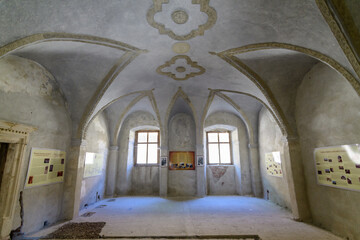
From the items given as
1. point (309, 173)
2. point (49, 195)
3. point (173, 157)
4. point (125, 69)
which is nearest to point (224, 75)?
point (125, 69)

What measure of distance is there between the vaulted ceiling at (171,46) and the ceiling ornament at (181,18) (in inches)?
0.8

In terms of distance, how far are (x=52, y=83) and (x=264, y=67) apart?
6415 mm

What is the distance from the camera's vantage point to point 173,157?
9914mm

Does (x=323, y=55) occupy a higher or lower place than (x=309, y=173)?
higher

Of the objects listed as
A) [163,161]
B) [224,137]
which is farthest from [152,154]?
[224,137]

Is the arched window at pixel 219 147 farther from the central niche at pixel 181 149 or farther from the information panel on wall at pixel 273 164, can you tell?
the information panel on wall at pixel 273 164

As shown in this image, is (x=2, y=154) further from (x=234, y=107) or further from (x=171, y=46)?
(x=234, y=107)

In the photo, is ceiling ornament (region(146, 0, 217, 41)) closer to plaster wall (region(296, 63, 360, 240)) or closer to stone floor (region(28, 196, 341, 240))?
plaster wall (region(296, 63, 360, 240))

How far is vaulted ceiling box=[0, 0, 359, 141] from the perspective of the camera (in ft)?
11.3

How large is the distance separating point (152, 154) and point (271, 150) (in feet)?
20.3

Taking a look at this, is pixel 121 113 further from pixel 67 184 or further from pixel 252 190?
pixel 252 190

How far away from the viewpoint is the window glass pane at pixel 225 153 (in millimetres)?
10445

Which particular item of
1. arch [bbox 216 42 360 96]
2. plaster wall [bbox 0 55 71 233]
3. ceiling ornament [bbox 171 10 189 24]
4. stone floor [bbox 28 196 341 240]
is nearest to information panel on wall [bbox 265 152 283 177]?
stone floor [bbox 28 196 341 240]

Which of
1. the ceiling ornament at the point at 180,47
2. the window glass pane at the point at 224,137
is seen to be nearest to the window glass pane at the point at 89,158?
the ceiling ornament at the point at 180,47
